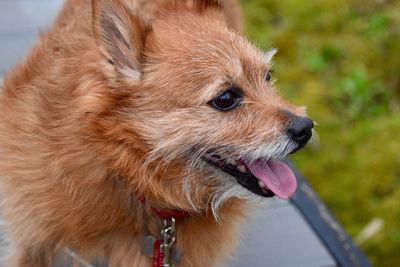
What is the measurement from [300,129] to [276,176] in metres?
0.19

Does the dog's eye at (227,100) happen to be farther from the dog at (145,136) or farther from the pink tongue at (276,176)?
the pink tongue at (276,176)

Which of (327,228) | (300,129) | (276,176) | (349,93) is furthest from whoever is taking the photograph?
(349,93)

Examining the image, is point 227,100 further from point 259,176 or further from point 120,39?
point 120,39

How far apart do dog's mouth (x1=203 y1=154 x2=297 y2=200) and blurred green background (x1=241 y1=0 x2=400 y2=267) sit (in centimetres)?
147

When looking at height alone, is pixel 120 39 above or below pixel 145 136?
above

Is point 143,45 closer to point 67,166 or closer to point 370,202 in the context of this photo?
point 67,166

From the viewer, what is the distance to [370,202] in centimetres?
389

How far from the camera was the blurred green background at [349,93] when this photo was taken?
3.88 metres

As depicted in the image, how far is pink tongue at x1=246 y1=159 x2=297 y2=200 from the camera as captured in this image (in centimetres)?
235

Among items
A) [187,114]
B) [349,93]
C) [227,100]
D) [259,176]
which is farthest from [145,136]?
[349,93]

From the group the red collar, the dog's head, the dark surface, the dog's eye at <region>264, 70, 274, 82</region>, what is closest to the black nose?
the dog's head

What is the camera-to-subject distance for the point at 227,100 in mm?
2324

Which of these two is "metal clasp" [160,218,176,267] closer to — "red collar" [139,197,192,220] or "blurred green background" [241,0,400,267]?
"red collar" [139,197,192,220]

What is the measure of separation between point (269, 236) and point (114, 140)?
1231mm
